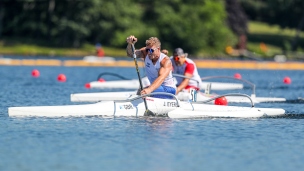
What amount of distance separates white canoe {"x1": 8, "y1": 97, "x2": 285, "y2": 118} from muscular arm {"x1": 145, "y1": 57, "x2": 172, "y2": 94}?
0.45m

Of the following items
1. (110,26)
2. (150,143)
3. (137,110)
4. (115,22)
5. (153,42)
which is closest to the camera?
(150,143)

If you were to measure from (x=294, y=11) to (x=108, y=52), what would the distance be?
31.6 meters

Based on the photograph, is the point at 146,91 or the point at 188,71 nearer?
the point at 146,91

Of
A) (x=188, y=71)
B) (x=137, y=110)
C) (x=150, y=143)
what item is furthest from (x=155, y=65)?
(x=188, y=71)

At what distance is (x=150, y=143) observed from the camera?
1850 cm

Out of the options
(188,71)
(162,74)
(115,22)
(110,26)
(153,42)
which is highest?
(115,22)

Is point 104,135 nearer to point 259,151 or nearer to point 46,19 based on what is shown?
point 259,151

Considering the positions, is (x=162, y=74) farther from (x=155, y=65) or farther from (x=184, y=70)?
(x=184, y=70)

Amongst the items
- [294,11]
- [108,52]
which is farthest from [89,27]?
[294,11]

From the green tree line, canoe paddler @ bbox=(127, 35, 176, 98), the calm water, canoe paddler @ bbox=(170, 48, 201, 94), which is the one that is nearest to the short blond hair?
canoe paddler @ bbox=(127, 35, 176, 98)

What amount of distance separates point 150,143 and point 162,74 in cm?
433

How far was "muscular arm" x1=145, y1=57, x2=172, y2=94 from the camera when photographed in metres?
22.5

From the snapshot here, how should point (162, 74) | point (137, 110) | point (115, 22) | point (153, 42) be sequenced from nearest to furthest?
point (153, 42)
point (162, 74)
point (137, 110)
point (115, 22)

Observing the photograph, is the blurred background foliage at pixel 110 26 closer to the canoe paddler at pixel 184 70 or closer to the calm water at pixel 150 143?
the canoe paddler at pixel 184 70
